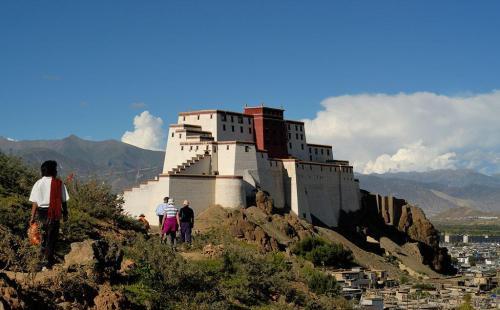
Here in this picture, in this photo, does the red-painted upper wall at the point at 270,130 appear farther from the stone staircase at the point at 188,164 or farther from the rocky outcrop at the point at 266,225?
the stone staircase at the point at 188,164

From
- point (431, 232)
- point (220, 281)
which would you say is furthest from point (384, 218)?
point (220, 281)

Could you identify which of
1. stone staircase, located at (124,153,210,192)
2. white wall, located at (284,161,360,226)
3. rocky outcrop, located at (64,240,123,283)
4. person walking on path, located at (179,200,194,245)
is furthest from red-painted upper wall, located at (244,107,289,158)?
rocky outcrop, located at (64,240,123,283)

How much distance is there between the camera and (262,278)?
15.1 metres

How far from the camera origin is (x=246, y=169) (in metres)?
54.3

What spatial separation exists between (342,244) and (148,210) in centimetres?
1383

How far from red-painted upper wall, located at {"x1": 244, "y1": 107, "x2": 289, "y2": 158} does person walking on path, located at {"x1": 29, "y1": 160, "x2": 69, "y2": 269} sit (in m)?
47.2

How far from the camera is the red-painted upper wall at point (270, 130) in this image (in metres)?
60.6

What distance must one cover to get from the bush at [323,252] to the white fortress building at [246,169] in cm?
507

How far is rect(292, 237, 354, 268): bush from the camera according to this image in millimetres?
48781

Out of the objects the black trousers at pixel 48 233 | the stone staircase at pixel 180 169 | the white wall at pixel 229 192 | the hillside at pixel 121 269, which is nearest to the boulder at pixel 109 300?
the hillside at pixel 121 269

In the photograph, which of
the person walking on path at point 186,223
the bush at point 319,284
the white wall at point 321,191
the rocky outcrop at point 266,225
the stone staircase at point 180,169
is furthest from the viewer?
the white wall at point 321,191

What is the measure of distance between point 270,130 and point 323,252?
13.9 metres

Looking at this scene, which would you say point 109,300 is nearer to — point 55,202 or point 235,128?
point 55,202

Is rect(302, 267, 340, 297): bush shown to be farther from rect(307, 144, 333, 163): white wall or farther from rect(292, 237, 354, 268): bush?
Answer: rect(307, 144, 333, 163): white wall
